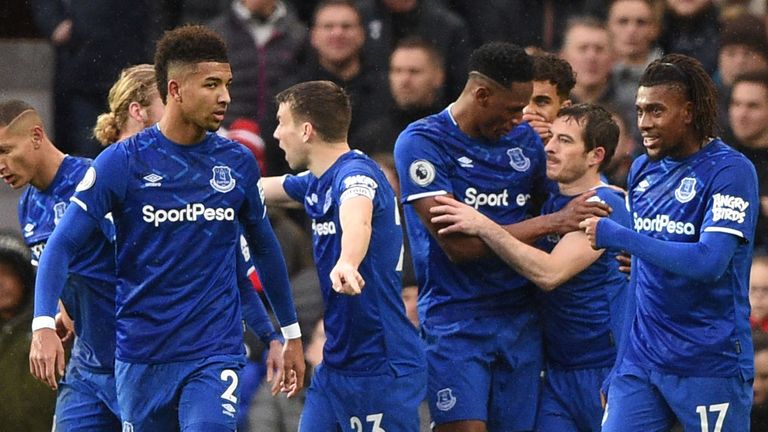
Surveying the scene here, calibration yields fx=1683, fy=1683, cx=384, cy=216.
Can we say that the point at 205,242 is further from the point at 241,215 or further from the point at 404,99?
the point at 404,99

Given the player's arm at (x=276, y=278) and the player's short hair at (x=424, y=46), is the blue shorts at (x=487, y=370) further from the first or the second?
the player's short hair at (x=424, y=46)

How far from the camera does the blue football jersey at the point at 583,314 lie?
796 cm

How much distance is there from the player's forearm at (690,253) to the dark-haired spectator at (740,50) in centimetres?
476

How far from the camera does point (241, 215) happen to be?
7336 millimetres

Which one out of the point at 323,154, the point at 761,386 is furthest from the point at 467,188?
the point at 761,386

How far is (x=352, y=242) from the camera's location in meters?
7.00

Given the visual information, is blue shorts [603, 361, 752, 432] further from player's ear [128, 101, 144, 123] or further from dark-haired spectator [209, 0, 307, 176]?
dark-haired spectator [209, 0, 307, 176]

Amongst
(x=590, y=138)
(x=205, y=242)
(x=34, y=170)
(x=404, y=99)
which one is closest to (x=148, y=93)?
(x=34, y=170)

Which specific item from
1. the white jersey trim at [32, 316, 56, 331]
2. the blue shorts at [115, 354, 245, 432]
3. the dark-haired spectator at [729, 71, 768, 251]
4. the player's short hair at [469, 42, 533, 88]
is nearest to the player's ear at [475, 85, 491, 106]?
the player's short hair at [469, 42, 533, 88]

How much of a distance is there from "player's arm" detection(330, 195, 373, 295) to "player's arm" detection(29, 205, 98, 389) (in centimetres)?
105

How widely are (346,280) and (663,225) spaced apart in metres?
1.36

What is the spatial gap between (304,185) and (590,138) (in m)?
1.37

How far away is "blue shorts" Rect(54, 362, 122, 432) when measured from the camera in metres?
7.73

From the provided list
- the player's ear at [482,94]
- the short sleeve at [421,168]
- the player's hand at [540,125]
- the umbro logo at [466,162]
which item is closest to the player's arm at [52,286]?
the short sleeve at [421,168]
